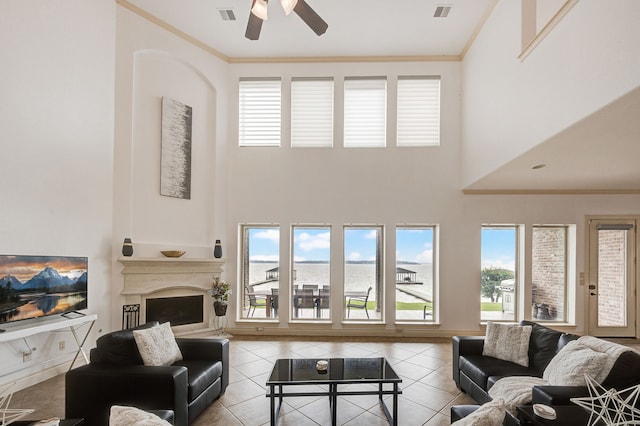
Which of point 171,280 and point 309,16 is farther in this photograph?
point 171,280

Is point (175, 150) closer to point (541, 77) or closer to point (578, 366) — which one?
point (541, 77)

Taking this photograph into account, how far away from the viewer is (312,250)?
21.4ft

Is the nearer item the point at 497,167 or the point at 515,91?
the point at 515,91

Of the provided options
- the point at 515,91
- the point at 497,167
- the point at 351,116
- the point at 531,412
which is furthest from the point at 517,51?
the point at 531,412

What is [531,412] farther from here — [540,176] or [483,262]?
[483,262]

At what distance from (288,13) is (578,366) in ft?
13.3

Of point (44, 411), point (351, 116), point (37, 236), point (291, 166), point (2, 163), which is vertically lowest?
point (44, 411)

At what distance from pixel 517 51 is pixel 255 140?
4407 millimetres

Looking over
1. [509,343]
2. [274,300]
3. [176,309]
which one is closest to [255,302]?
[274,300]

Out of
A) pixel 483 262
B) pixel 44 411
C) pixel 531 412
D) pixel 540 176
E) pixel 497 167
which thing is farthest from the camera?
pixel 483 262

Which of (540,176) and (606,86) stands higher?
(606,86)

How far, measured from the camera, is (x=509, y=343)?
3.67 m

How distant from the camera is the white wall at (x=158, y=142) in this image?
5.22 m

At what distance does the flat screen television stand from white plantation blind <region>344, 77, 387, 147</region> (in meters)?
4.67
